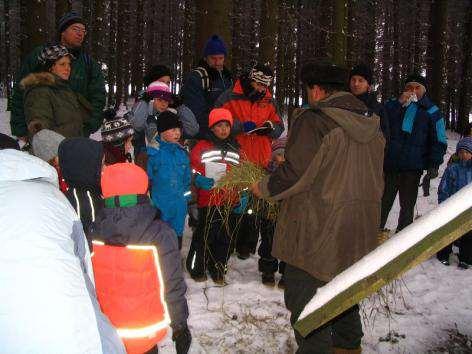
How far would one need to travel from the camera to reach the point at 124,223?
241 centimetres

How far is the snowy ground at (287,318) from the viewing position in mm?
3576

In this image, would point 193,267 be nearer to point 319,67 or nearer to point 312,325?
point 319,67

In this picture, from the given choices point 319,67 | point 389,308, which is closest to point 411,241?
point 319,67

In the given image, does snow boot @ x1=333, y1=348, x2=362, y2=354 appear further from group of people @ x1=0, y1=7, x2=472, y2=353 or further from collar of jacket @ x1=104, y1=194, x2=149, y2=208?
collar of jacket @ x1=104, y1=194, x2=149, y2=208

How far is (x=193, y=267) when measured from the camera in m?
4.63

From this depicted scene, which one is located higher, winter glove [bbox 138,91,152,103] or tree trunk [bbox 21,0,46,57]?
tree trunk [bbox 21,0,46,57]

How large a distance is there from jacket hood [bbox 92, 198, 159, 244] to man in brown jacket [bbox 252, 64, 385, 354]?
854 mm

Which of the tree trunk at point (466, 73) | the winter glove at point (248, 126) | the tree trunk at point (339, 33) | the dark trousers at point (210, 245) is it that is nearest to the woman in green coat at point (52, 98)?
the dark trousers at point (210, 245)

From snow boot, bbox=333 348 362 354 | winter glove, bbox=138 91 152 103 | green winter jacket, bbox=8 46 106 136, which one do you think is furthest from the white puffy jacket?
green winter jacket, bbox=8 46 106 136

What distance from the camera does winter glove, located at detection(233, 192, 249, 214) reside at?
13.2 feet

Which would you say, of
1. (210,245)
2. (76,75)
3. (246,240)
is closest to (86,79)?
(76,75)

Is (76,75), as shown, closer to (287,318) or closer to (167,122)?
(167,122)

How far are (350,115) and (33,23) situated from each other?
322 inches

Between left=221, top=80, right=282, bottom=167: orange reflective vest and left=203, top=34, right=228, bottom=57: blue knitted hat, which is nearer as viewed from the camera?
left=221, top=80, right=282, bottom=167: orange reflective vest
